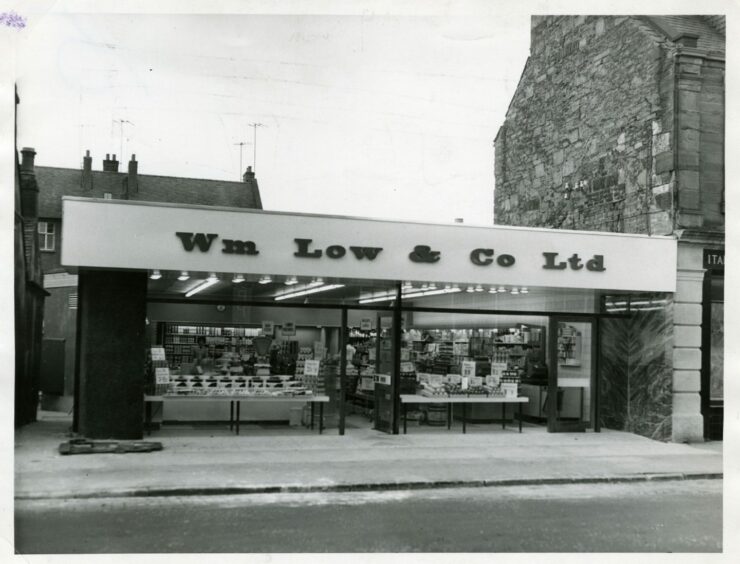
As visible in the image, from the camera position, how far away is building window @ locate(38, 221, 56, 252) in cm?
3300

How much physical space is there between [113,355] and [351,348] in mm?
6486

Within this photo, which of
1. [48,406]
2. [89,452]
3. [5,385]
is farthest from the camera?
[48,406]

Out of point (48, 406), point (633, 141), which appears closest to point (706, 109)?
point (633, 141)

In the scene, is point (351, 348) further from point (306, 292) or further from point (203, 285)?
point (203, 285)

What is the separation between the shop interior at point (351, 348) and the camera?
1512 cm

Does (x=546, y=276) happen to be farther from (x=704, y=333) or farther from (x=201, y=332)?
(x=201, y=332)

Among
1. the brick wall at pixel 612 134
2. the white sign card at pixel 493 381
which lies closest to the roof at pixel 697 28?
the brick wall at pixel 612 134

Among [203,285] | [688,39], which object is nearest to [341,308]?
[203,285]

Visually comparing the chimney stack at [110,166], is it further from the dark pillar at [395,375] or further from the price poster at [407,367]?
the dark pillar at [395,375]

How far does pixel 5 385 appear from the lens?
685 cm

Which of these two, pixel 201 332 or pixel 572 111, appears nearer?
pixel 201 332

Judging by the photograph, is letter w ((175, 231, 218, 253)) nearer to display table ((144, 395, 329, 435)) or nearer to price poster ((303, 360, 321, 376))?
display table ((144, 395, 329, 435))

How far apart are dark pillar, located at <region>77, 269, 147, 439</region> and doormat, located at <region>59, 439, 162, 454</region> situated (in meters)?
0.52
